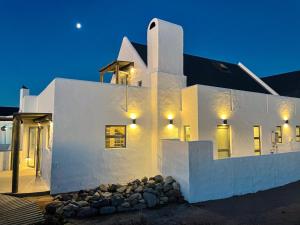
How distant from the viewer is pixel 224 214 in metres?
6.39

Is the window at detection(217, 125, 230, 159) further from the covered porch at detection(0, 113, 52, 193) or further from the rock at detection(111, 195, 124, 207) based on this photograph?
the covered porch at detection(0, 113, 52, 193)

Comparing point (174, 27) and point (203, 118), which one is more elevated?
point (174, 27)

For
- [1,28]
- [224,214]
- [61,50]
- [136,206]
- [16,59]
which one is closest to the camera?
[224,214]

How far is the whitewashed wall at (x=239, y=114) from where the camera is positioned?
1022cm

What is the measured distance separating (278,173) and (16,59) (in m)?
57.7

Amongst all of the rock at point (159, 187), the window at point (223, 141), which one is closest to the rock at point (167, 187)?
the rock at point (159, 187)

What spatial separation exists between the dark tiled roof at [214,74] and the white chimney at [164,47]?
4.56 feet

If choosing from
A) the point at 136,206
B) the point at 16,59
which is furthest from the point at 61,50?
the point at 136,206

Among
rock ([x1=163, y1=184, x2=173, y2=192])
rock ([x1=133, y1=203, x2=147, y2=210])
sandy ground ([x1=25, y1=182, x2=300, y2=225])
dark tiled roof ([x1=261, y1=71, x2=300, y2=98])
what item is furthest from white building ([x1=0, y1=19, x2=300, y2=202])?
dark tiled roof ([x1=261, y1=71, x2=300, y2=98])

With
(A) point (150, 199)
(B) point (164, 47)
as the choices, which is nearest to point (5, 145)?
(B) point (164, 47)

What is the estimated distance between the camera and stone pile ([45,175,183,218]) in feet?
20.6

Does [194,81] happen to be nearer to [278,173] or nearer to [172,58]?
[172,58]

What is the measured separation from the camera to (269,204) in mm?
7301

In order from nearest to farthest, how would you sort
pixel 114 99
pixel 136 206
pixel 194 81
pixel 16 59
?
pixel 136 206, pixel 114 99, pixel 194 81, pixel 16 59
